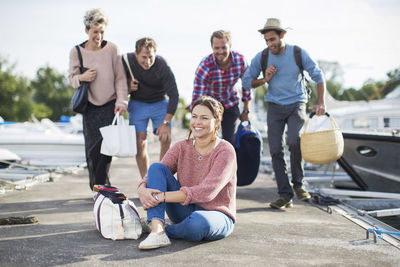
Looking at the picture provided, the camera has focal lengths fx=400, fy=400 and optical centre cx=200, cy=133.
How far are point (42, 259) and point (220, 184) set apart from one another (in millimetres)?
1437

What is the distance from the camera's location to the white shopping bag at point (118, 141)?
4836 mm

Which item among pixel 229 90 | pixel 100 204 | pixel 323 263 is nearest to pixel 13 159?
pixel 229 90

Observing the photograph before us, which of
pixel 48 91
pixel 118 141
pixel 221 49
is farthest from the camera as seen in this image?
pixel 48 91

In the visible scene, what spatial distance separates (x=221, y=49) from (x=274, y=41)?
26.5 inches

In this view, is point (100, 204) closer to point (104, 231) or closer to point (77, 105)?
point (104, 231)

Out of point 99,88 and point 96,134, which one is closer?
point 99,88

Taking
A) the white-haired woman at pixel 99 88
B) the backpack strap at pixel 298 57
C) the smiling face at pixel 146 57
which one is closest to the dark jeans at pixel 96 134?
the white-haired woman at pixel 99 88

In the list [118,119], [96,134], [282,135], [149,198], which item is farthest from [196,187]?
[96,134]

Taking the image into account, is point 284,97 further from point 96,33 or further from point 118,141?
point 96,33

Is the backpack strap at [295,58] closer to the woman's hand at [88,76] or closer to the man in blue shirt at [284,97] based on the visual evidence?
the man in blue shirt at [284,97]

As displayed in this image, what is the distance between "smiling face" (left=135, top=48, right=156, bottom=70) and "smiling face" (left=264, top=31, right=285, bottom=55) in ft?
4.64

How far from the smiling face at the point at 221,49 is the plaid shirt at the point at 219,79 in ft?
0.50

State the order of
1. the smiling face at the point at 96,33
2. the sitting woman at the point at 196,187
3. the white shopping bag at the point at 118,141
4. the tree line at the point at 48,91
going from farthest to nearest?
1. the tree line at the point at 48,91
2. the white shopping bag at the point at 118,141
3. the smiling face at the point at 96,33
4. the sitting woman at the point at 196,187

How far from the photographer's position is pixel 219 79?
5340mm
